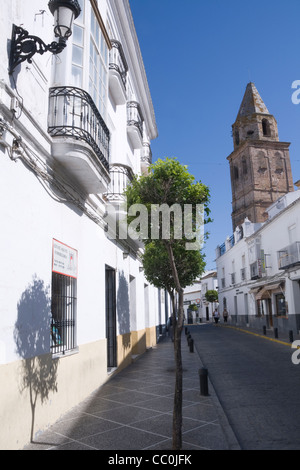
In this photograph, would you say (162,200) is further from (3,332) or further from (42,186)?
(3,332)

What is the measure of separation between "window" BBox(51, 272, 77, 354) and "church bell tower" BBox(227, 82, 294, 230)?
3559cm

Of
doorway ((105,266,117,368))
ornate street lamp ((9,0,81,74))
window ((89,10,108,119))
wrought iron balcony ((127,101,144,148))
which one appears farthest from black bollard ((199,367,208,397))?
wrought iron balcony ((127,101,144,148))

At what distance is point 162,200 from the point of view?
5.24 meters

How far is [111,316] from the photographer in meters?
10.6

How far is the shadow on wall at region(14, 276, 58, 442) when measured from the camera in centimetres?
461

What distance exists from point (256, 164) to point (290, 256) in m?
23.8

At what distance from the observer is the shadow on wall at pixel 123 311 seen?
11133mm

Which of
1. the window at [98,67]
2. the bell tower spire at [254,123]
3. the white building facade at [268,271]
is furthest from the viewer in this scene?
the bell tower spire at [254,123]

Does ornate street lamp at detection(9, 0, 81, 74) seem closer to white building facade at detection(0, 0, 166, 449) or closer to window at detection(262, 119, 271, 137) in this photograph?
white building facade at detection(0, 0, 166, 449)

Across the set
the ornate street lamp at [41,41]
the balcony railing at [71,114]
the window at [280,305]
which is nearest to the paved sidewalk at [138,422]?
the balcony railing at [71,114]

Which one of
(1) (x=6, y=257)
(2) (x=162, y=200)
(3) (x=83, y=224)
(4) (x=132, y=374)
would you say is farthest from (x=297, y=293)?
(1) (x=6, y=257)

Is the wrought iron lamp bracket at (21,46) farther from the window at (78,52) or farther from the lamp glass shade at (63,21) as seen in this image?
the window at (78,52)

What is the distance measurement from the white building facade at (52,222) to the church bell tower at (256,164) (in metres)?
33.3
